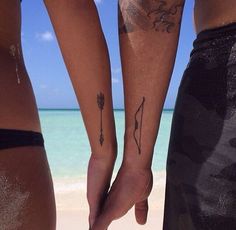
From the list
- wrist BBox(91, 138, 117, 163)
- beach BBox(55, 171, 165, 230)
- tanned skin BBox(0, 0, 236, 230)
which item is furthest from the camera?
beach BBox(55, 171, 165, 230)

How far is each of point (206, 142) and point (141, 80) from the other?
280mm

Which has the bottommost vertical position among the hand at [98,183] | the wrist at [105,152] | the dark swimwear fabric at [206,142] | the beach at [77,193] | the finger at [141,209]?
the beach at [77,193]

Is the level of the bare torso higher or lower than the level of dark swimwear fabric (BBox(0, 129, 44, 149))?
higher

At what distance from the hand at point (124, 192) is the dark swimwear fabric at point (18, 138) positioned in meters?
0.32

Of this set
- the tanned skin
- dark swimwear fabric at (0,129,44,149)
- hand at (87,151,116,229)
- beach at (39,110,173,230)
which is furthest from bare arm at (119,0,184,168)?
beach at (39,110,173,230)

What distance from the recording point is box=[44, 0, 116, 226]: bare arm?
131 centimetres

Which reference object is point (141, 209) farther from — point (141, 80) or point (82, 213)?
point (82, 213)

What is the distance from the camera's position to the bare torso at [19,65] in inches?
39.9

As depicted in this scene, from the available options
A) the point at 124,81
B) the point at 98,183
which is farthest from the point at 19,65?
the point at 98,183

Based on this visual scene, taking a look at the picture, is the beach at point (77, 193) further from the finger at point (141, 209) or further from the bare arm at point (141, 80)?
the bare arm at point (141, 80)

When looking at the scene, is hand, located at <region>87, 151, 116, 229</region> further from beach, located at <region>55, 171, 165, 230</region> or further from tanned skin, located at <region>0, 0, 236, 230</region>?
beach, located at <region>55, 171, 165, 230</region>

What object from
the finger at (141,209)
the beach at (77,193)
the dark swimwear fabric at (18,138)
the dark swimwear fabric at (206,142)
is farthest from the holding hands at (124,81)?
the beach at (77,193)

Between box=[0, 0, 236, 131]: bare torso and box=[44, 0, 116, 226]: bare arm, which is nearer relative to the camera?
box=[0, 0, 236, 131]: bare torso

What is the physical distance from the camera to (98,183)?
52.7 inches
